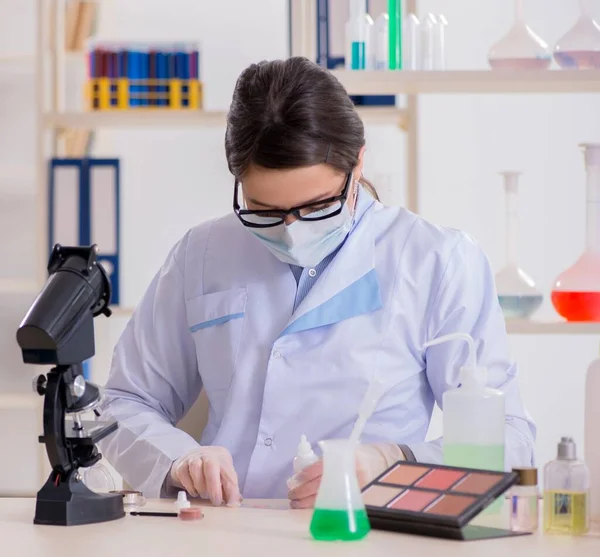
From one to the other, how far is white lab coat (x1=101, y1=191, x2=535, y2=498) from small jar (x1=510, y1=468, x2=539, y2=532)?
1.14 ft

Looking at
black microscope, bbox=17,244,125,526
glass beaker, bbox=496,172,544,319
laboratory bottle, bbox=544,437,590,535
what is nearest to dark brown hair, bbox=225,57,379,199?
black microscope, bbox=17,244,125,526

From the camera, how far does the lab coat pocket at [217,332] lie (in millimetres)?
1804

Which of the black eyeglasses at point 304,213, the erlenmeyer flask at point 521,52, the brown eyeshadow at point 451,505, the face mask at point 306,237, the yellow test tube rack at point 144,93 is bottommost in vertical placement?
the brown eyeshadow at point 451,505

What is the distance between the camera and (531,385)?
10.4ft

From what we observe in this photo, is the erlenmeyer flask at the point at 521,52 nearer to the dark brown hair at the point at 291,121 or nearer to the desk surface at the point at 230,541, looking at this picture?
the dark brown hair at the point at 291,121

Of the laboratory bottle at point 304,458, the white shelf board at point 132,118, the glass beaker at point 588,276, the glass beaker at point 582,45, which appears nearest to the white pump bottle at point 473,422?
the laboratory bottle at point 304,458

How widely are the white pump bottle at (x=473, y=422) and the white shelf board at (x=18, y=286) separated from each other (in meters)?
1.65

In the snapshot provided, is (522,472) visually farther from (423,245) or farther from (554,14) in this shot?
(554,14)

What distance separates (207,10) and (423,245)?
1.66 metres

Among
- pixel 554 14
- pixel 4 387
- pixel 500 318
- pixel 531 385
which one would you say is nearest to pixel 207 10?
pixel 554 14

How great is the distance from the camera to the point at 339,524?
3.95 feet

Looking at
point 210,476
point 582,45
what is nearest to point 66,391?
point 210,476

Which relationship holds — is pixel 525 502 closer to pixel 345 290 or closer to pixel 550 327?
pixel 345 290

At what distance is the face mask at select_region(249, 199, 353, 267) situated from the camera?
166cm
